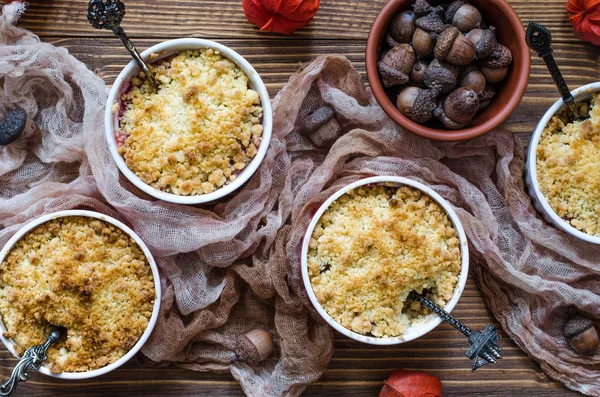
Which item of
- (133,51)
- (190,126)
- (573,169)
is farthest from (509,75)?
(133,51)

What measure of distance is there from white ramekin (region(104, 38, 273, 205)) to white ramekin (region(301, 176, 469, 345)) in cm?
19

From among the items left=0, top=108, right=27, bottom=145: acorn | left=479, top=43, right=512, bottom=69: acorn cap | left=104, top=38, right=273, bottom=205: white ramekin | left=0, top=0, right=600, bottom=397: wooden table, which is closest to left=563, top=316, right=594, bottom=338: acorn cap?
left=0, top=0, right=600, bottom=397: wooden table

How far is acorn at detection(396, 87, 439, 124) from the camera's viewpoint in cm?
149

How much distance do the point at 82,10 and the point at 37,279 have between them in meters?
0.67

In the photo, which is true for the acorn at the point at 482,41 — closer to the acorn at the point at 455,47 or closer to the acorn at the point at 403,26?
the acorn at the point at 455,47

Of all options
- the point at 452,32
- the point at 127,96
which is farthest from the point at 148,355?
the point at 452,32

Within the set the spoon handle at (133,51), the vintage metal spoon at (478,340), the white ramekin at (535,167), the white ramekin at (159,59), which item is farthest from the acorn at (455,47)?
the spoon handle at (133,51)

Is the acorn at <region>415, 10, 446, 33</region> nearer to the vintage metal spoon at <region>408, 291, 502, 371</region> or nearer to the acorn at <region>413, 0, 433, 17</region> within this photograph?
the acorn at <region>413, 0, 433, 17</region>

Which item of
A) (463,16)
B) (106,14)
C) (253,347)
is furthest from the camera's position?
(253,347)

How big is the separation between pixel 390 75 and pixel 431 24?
15cm

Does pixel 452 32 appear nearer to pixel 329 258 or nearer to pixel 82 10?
pixel 329 258

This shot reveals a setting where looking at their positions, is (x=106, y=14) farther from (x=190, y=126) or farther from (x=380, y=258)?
(x=380, y=258)

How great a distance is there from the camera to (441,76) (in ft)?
4.86

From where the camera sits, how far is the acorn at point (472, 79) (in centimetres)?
151
